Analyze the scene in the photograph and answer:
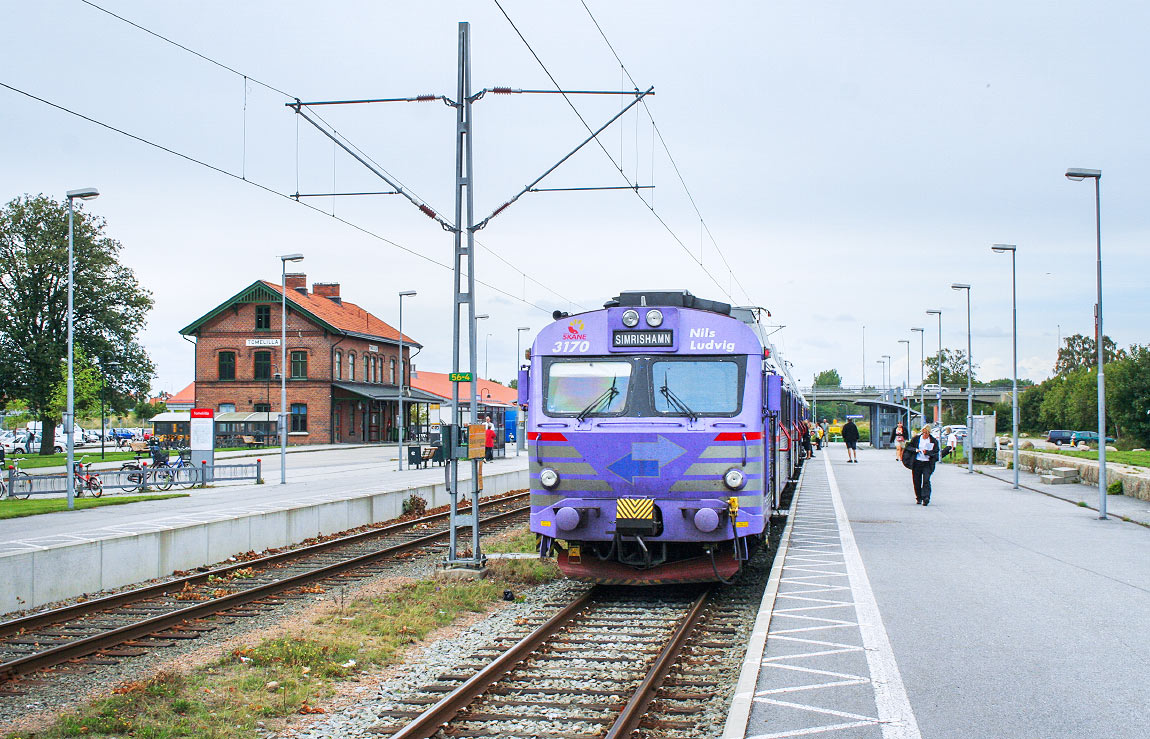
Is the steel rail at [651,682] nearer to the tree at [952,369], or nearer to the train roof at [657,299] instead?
the train roof at [657,299]

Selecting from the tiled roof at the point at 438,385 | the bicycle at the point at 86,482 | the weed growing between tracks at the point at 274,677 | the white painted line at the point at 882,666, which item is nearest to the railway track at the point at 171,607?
the weed growing between tracks at the point at 274,677

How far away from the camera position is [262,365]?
63438mm

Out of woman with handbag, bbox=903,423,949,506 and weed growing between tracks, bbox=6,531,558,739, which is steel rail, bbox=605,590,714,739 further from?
woman with handbag, bbox=903,423,949,506

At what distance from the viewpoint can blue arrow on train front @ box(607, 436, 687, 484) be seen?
10195 millimetres

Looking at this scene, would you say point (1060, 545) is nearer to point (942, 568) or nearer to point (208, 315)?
point (942, 568)

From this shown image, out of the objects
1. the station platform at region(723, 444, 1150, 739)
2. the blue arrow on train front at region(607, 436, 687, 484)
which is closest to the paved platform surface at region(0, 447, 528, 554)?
the blue arrow on train front at region(607, 436, 687, 484)

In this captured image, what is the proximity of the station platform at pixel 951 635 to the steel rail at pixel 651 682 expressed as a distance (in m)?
0.63

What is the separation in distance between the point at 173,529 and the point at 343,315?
5629cm

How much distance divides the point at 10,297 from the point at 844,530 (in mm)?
50983

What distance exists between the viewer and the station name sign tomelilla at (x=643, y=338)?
1066 centimetres

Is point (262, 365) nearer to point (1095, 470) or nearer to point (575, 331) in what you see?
point (1095, 470)

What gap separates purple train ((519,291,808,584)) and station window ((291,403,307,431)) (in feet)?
176

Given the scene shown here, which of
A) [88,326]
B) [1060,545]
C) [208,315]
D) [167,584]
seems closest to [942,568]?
[1060,545]

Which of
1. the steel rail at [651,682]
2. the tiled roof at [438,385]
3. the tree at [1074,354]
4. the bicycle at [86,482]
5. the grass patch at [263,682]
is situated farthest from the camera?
the tree at [1074,354]
